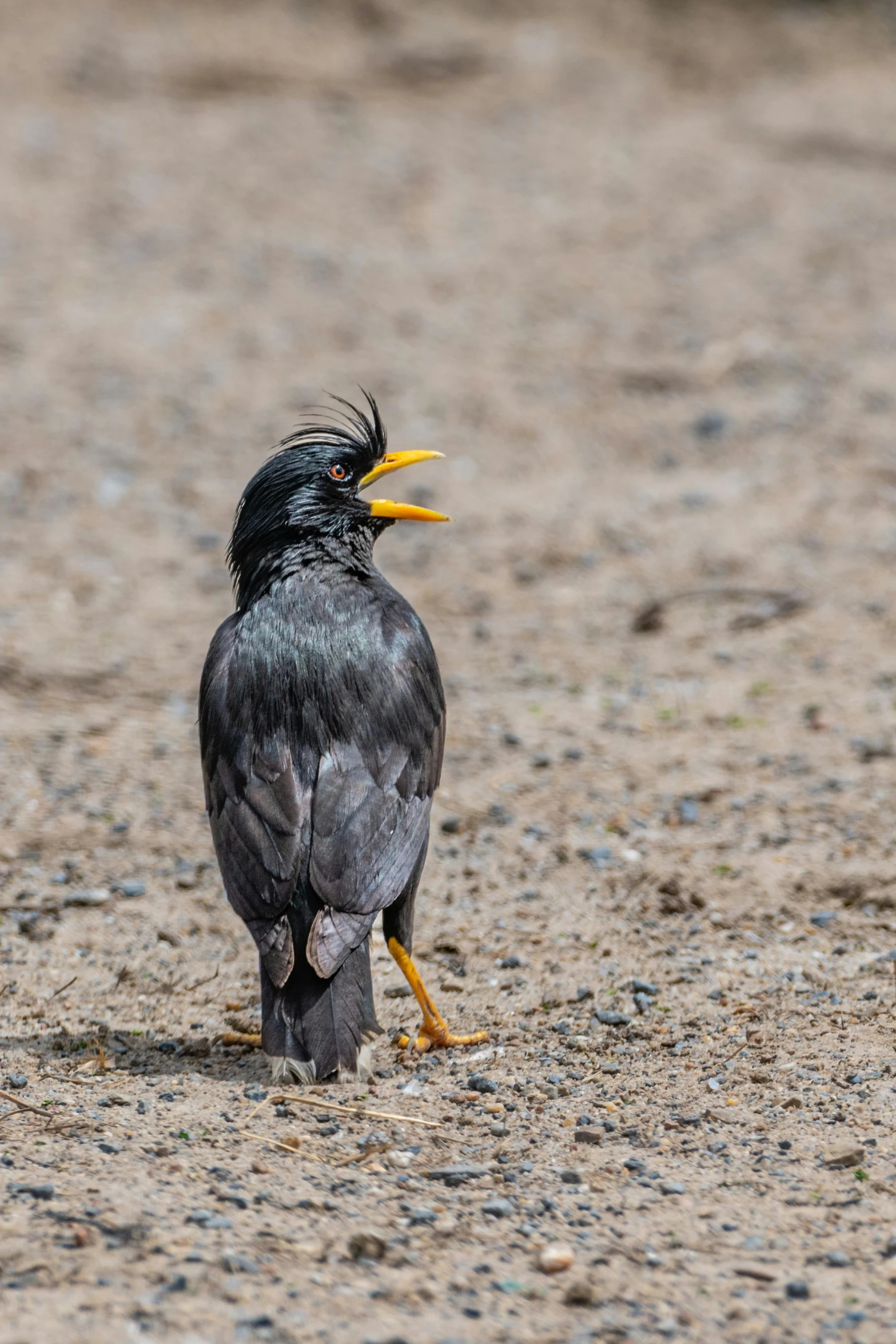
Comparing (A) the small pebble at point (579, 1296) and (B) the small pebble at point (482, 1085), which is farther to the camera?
(B) the small pebble at point (482, 1085)

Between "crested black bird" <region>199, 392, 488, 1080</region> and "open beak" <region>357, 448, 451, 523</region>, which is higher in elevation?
"open beak" <region>357, 448, 451, 523</region>

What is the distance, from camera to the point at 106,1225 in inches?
130

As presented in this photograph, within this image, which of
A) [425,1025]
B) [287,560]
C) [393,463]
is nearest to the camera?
[425,1025]

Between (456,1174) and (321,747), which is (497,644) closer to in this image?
(321,747)

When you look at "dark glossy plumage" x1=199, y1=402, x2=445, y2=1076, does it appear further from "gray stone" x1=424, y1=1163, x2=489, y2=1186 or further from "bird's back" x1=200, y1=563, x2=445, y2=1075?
"gray stone" x1=424, y1=1163, x2=489, y2=1186

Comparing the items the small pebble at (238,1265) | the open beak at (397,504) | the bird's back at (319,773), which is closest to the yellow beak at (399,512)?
the open beak at (397,504)

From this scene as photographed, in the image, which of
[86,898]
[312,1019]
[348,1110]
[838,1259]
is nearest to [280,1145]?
[348,1110]

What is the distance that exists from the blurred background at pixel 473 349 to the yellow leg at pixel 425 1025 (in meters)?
1.59

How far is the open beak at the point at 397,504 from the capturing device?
17.7 feet

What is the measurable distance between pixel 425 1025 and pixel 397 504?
6.18ft

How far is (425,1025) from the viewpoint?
4777 mm

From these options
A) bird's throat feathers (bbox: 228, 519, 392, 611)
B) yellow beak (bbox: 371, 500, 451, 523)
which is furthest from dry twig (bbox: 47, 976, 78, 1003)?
yellow beak (bbox: 371, 500, 451, 523)

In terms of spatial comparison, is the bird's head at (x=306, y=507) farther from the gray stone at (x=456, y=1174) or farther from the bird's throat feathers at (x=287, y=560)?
the gray stone at (x=456, y=1174)

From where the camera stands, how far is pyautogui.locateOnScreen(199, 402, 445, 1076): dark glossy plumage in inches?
170
